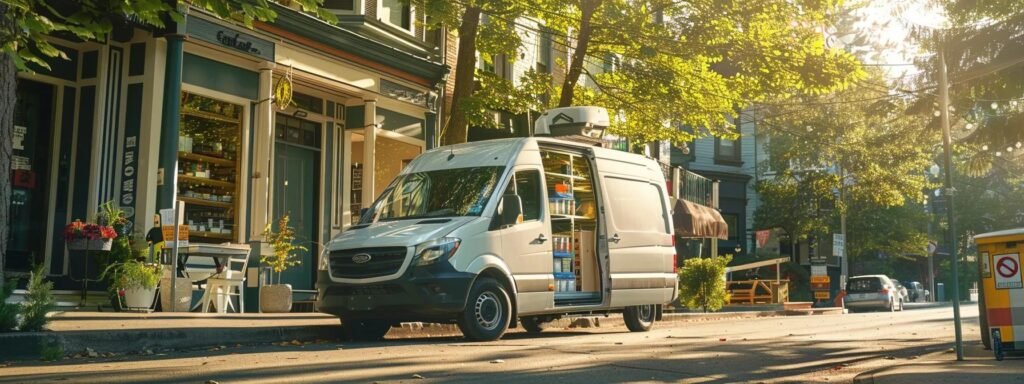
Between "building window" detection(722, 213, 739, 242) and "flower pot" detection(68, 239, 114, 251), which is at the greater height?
"building window" detection(722, 213, 739, 242)

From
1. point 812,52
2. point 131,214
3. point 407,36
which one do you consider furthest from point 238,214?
point 812,52

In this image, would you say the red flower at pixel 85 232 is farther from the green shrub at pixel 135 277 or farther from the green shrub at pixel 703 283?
the green shrub at pixel 703 283

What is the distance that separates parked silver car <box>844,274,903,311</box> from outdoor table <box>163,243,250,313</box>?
83.5ft

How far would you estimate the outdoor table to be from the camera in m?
15.5

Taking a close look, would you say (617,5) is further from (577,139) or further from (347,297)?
(347,297)

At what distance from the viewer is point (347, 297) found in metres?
12.1

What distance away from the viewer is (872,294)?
1439 inches

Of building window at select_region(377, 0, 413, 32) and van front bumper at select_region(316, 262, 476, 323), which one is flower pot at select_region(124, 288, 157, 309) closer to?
van front bumper at select_region(316, 262, 476, 323)

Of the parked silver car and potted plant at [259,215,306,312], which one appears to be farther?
the parked silver car

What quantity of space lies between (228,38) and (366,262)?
6.22 m

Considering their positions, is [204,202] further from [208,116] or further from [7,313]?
[7,313]

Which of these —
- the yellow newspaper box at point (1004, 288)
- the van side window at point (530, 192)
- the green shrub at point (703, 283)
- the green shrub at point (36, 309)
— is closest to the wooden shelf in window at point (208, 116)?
the van side window at point (530, 192)

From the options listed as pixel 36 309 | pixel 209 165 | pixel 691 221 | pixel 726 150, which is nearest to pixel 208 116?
pixel 209 165

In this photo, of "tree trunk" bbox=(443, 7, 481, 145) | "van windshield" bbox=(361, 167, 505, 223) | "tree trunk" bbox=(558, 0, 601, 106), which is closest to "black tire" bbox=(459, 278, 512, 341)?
"van windshield" bbox=(361, 167, 505, 223)
